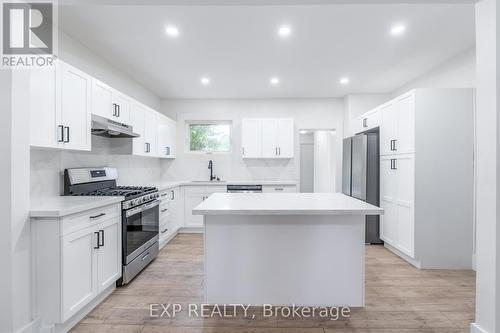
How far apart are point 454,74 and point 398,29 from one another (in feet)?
4.73

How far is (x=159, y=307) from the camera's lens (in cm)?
238

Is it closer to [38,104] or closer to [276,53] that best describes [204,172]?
[276,53]

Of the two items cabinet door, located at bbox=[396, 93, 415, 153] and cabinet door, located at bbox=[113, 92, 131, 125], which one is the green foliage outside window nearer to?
cabinet door, located at bbox=[113, 92, 131, 125]

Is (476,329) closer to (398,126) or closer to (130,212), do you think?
(398,126)

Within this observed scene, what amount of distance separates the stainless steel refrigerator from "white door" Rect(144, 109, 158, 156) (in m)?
3.27

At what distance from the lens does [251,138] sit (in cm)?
531

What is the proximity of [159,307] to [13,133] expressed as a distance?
177cm

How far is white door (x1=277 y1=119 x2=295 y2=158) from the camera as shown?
526cm

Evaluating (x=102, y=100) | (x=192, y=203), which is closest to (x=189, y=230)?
(x=192, y=203)

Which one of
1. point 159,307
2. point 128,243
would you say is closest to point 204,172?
point 128,243

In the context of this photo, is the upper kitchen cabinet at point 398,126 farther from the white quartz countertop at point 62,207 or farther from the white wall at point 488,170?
the white quartz countertop at point 62,207

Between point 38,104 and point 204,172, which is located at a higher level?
point 38,104

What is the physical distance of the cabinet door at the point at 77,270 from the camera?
1970 millimetres

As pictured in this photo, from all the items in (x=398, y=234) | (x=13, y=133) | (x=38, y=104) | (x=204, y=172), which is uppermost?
(x=38, y=104)
